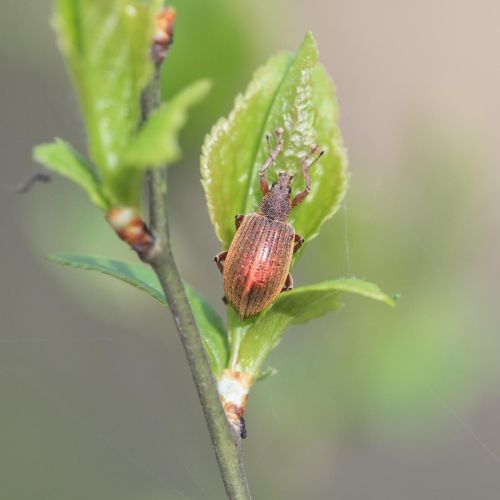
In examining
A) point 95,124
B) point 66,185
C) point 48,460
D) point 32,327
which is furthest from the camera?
point 32,327

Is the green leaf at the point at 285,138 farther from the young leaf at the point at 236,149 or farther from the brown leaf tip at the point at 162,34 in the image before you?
the brown leaf tip at the point at 162,34

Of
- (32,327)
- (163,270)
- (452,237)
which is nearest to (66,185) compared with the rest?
(452,237)

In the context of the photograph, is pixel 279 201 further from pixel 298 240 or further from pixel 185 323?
pixel 185 323

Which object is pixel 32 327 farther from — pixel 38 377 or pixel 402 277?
pixel 402 277

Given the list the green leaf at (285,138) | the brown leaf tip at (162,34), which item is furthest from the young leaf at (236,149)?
the brown leaf tip at (162,34)

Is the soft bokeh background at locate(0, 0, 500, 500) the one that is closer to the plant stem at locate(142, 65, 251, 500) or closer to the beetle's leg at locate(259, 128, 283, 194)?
the plant stem at locate(142, 65, 251, 500)

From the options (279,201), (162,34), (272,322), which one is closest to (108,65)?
(162,34)
